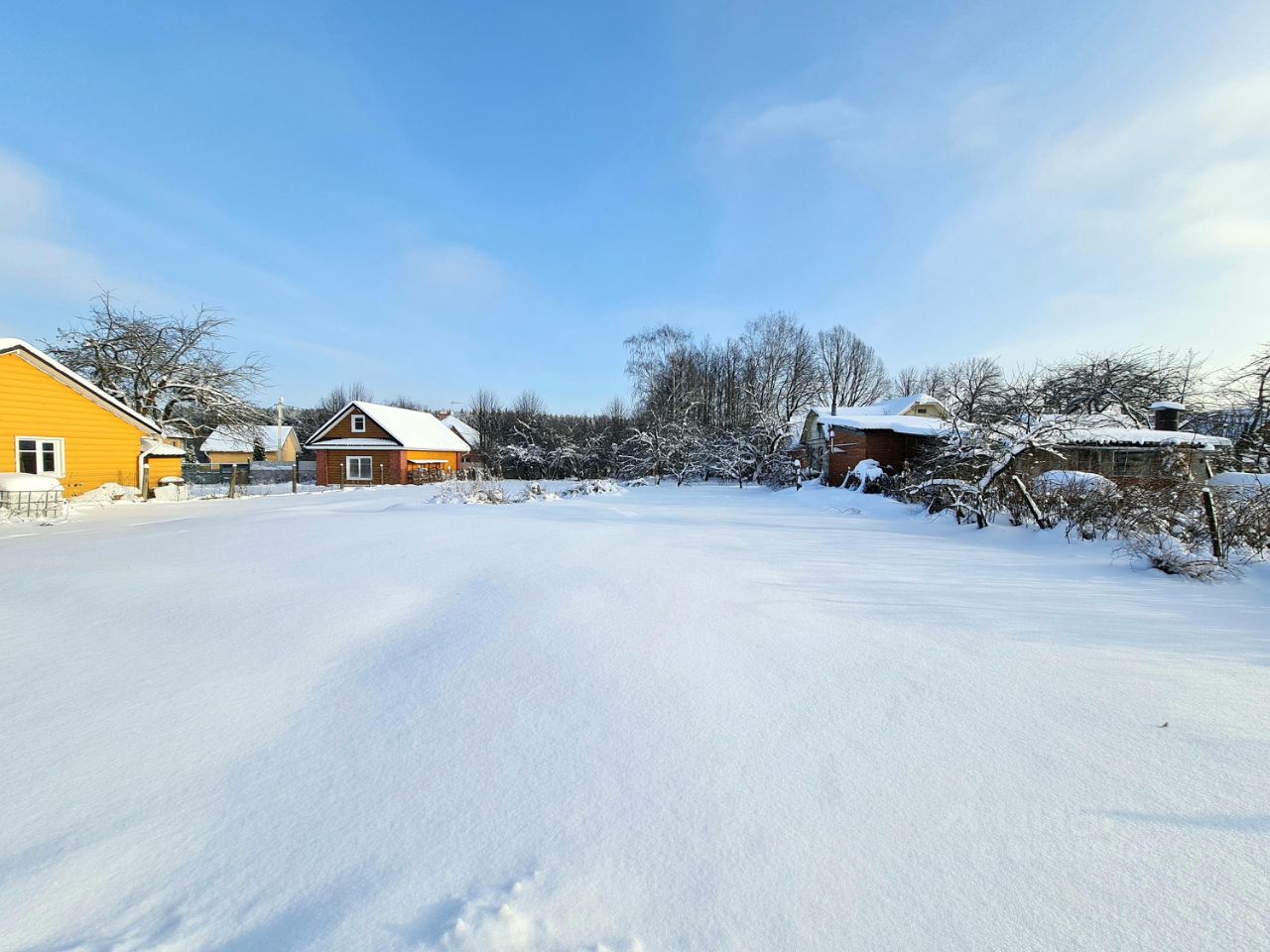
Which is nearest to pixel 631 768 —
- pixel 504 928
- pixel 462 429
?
pixel 504 928

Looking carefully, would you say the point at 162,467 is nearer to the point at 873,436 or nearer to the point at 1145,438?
the point at 873,436

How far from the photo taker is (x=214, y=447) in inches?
1564

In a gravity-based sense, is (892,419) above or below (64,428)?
above

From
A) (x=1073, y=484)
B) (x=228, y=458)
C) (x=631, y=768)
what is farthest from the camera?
(x=228, y=458)

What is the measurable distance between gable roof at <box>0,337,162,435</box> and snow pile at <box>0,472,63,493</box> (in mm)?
3875

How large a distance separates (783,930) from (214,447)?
167 ft

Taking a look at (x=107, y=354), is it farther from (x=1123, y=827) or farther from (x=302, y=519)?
(x=1123, y=827)

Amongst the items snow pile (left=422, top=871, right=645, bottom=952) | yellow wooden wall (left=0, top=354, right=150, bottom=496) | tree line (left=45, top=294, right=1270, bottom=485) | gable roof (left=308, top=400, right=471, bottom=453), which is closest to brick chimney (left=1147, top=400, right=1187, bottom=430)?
tree line (left=45, top=294, right=1270, bottom=485)

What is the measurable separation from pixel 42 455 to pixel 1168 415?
41.0 m

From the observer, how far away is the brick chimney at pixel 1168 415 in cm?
2204

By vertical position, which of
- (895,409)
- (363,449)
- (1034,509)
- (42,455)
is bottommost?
(1034,509)

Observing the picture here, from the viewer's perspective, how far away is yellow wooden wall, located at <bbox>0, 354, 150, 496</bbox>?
13.6 meters

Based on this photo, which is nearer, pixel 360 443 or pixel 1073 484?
Answer: pixel 1073 484

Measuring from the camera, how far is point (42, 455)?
14.4m
